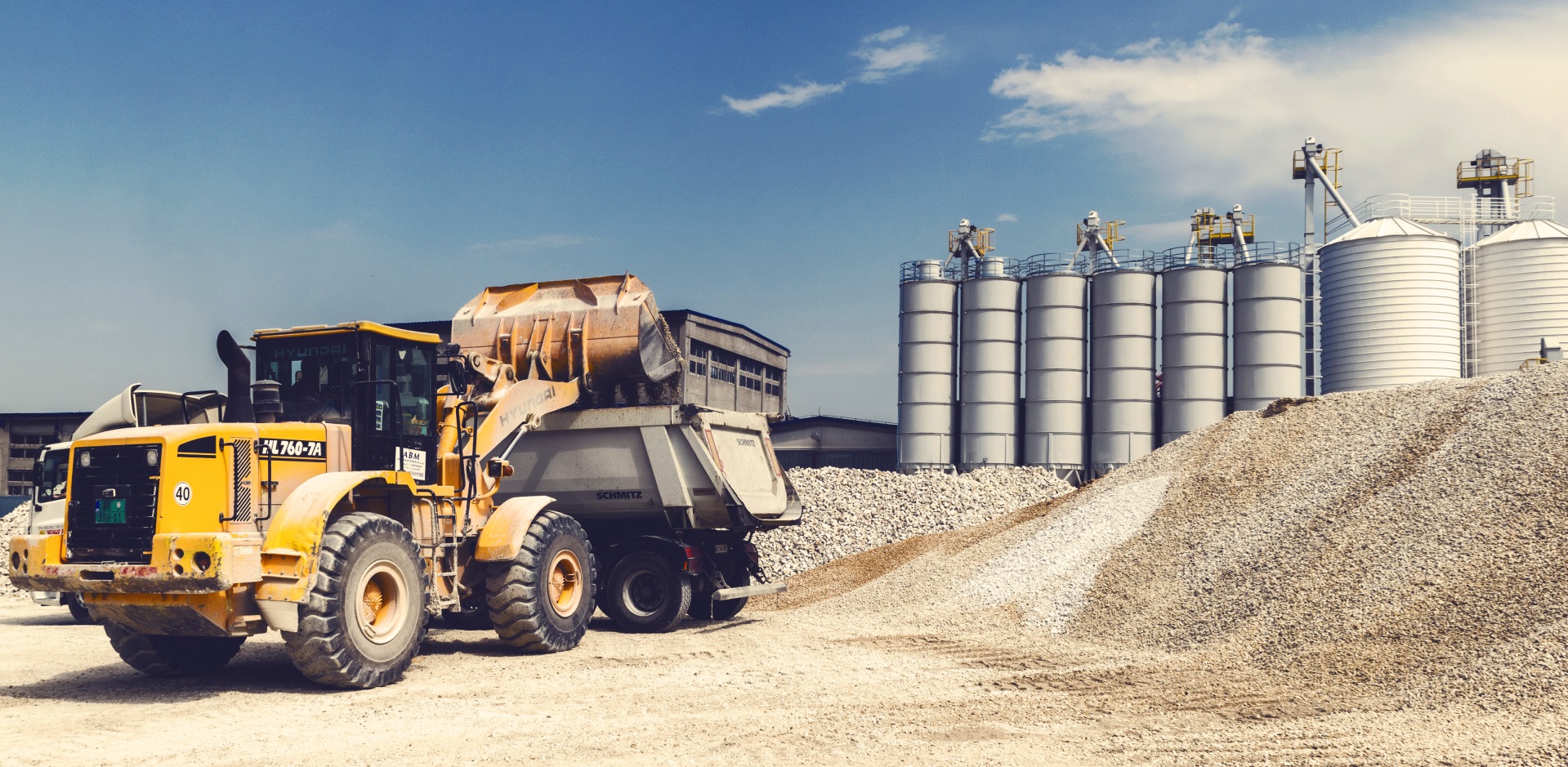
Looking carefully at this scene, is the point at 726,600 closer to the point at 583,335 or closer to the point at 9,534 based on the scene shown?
the point at 583,335

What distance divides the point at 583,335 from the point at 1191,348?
2229 centimetres

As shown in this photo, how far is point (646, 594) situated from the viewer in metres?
12.7

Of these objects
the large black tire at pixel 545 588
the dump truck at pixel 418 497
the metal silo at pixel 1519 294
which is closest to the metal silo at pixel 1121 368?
the metal silo at pixel 1519 294

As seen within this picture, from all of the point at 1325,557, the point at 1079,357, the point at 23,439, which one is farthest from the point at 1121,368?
the point at 23,439

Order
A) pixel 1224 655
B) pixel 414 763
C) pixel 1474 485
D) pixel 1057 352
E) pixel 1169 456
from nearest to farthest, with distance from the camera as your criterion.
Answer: pixel 414 763 < pixel 1224 655 < pixel 1474 485 < pixel 1169 456 < pixel 1057 352

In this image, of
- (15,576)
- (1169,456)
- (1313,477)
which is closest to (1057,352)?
(1169,456)

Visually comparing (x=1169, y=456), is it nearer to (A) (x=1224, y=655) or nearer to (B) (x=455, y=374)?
(A) (x=1224, y=655)

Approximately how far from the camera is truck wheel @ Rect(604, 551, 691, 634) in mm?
12531

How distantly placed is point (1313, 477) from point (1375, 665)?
626 cm

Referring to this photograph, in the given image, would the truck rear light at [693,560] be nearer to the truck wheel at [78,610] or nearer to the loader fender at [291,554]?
the loader fender at [291,554]

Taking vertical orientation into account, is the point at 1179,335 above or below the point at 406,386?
above

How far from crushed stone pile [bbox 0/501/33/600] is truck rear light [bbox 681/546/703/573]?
37.2 ft

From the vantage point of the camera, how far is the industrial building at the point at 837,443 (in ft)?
113

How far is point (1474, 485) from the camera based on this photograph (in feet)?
38.7
